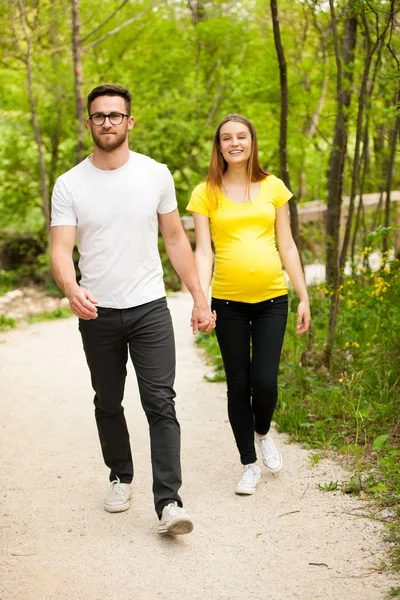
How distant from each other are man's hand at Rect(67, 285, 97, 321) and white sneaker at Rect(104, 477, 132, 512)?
120 centimetres

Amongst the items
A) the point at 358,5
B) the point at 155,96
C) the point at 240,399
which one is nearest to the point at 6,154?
the point at 155,96

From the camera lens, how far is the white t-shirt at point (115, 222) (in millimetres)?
3863

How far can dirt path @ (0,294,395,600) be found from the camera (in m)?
3.41

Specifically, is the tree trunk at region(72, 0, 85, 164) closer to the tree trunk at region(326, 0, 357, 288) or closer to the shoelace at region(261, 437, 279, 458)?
the tree trunk at region(326, 0, 357, 288)

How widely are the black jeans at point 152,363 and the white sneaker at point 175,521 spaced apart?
5cm

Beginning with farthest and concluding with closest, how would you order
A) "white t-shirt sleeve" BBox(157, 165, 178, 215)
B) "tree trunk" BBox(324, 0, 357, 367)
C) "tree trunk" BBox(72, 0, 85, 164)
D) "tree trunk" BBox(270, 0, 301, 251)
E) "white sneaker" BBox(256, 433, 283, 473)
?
1. "tree trunk" BBox(72, 0, 85, 164)
2. "tree trunk" BBox(324, 0, 357, 367)
3. "tree trunk" BBox(270, 0, 301, 251)
4. "white sneaker" BBox(256, 433, 283, 473)
5. "white t-shirt sleeve" BBox(157, 165, 178, 215)

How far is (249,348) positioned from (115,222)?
112cm

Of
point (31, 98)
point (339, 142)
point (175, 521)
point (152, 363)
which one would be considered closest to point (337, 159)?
point (339, 142)

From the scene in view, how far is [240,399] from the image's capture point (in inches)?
177

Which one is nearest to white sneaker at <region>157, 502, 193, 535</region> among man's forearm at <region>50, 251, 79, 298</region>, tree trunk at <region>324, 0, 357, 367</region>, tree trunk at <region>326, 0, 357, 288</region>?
man's forearm at <region>50, 251, 79, 298</region>

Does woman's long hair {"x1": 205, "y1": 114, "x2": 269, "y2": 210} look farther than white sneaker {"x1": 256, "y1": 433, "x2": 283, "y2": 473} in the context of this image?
No

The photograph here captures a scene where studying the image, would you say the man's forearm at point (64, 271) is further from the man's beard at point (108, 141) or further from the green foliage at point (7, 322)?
the green foliage at point (7, 322)

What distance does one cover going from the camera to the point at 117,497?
14.3 ft

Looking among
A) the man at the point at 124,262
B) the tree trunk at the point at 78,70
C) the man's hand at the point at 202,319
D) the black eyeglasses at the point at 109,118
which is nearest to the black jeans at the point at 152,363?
the man at the point at 124,262
